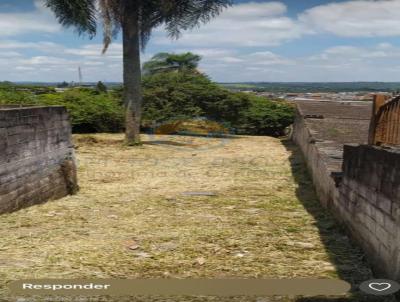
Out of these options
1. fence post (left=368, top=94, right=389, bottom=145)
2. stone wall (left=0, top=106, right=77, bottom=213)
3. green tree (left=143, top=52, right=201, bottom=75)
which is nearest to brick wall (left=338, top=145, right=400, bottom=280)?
fence post (left=368, top=94, right=389, bottom=145)

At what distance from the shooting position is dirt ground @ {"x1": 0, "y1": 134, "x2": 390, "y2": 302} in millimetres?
4914

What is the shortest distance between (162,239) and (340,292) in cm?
238

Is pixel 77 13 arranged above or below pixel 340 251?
above

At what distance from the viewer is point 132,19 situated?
50.9ft

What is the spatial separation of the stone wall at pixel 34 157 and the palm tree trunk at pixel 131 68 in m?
6.95

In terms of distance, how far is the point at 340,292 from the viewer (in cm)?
432

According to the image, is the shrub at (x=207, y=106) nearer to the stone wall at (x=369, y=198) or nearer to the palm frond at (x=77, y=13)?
the palm frond at (x=77, y=13)

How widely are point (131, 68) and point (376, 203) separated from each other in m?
12.0

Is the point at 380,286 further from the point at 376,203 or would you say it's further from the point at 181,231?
the point at 181,231

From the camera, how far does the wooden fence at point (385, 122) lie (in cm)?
534

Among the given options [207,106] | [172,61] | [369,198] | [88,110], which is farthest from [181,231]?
[172,61]

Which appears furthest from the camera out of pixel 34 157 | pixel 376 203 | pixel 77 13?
pixel 77 13

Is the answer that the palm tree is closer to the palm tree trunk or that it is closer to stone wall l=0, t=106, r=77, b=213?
the palm tree trunk

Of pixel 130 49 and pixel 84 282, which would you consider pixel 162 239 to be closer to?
pixel 84 282
